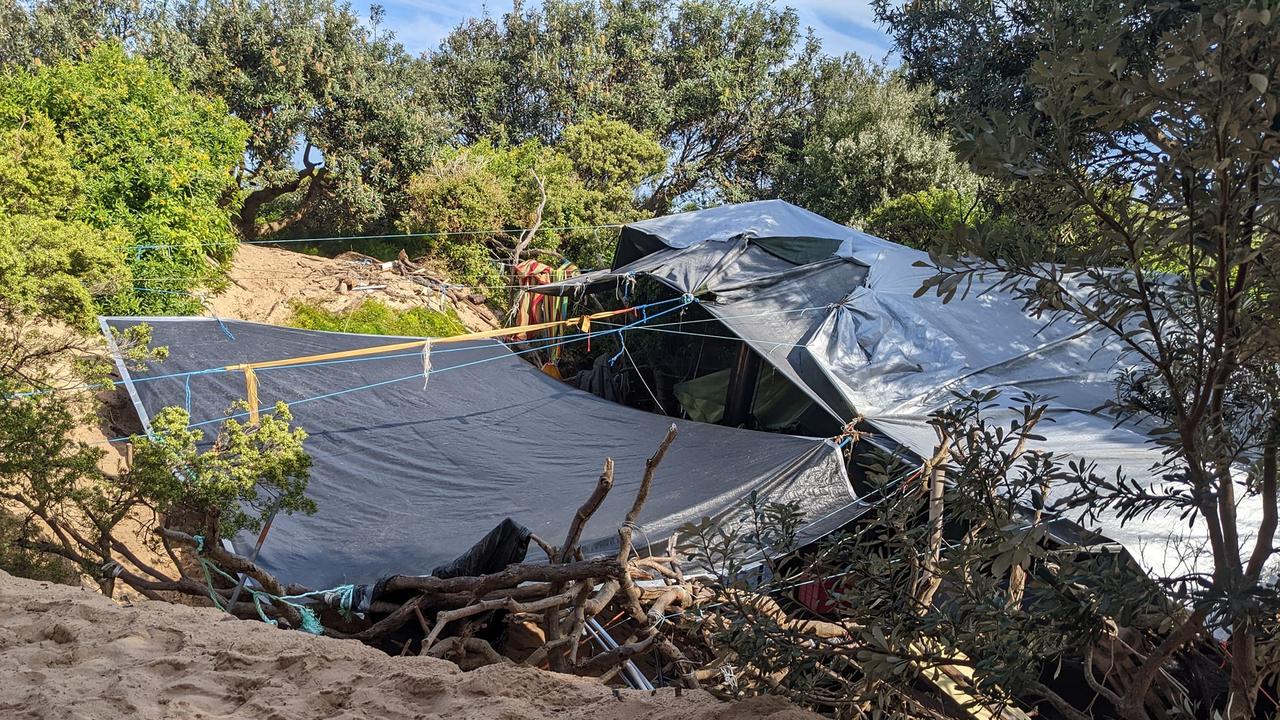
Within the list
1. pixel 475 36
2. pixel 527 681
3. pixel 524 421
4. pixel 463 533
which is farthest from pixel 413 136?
pixel 527 681

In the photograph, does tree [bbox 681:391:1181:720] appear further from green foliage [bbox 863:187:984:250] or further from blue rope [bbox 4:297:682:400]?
green foliage [bbox 863:187:984:250]

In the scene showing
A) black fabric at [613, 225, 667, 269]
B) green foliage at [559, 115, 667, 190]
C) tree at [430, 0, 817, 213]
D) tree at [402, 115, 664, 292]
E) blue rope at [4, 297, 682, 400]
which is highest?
tree at [430, 0, 817, 213]

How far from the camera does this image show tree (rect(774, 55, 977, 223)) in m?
13.8

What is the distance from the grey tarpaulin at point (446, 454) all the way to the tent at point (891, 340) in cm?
56

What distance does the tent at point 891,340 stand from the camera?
15.3 ft

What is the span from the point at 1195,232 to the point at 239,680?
2766 mm

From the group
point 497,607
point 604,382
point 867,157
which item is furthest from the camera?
point 867,157

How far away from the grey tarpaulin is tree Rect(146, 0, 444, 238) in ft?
20.8

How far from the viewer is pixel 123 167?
379 inches

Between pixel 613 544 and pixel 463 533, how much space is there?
0.99 m

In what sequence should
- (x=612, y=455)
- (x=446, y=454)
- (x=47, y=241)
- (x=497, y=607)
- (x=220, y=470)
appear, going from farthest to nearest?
(x=47, y=241) → (x=446, y=454) → (x=612, y=455) → (x=220, y=470) → (x=497, y=607)

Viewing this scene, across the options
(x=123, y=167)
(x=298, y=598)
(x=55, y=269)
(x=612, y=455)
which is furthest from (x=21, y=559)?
(x=123, y=167)

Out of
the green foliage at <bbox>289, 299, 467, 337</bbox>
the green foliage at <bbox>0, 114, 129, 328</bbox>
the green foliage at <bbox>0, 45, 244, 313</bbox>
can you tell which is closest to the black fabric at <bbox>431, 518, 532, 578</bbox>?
the green foliage at <bbox>0, 114, 129, 328</bbox>

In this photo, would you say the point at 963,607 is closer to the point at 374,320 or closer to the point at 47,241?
the point at 47,241
